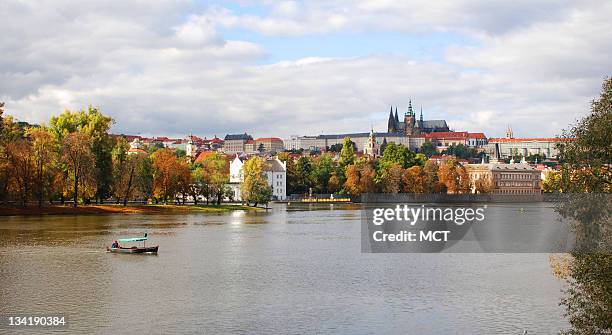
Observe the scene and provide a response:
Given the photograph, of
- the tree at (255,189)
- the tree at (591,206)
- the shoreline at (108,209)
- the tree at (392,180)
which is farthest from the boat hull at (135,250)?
the tree at (392,180)

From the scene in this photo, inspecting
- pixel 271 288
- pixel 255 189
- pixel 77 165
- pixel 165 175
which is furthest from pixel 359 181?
pixel 271 288

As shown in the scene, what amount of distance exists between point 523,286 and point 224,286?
54.8ft


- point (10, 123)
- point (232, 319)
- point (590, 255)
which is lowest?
point (232, 319)

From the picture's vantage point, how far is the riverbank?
10131 cm

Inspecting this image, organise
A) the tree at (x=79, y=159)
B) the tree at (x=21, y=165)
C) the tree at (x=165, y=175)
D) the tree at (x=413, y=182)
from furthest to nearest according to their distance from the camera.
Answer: the tree at (x=413, y=182) < the tree at (x=165, y=175) < the tree at (x=79, y=159) < the tree at (x=21, y=165)

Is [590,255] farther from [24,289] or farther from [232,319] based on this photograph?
[24,289]

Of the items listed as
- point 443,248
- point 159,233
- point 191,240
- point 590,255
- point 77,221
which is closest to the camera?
point 590,255

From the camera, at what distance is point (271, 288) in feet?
139

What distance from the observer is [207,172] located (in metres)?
146

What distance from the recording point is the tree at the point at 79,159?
101 metres

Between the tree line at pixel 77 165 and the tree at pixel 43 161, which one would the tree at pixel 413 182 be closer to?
the tree line at pixel 77 165

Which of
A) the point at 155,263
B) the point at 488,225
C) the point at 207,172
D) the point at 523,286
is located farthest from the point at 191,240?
the point at 207,172

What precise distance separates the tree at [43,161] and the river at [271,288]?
105 feet

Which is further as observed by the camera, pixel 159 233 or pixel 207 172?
pixel 207 172
